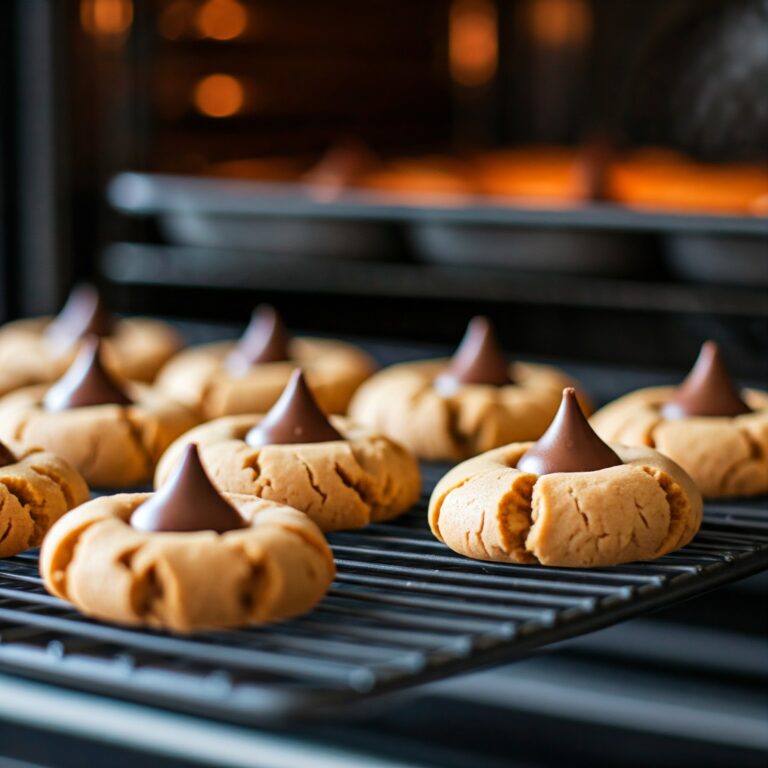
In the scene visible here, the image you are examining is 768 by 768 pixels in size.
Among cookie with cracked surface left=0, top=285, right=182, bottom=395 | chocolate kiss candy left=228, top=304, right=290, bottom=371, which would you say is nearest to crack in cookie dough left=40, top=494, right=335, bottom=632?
chocolate kiss candy left=228, top=304, right=290, bottom=371

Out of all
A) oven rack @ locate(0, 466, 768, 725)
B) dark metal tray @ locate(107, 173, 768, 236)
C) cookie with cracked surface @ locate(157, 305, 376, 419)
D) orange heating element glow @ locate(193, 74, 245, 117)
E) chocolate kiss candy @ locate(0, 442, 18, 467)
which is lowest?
oven rack @ locate(0, 466, 768, 725)

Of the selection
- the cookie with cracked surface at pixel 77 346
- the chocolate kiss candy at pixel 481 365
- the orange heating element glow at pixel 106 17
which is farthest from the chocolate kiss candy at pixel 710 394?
the orange heating element glow at pixel 106 17

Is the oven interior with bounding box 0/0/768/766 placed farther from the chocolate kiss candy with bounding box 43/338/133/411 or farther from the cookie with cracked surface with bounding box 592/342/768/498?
the chocolate kiss candy with bounding box 43/338/133/411

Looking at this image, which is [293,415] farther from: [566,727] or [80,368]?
[566,727]

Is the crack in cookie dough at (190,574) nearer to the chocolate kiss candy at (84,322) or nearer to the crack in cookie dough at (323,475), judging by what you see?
the crack in cookie dough at (323,475)

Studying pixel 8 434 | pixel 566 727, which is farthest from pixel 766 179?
pixel 8 434

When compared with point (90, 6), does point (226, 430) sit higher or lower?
lower
